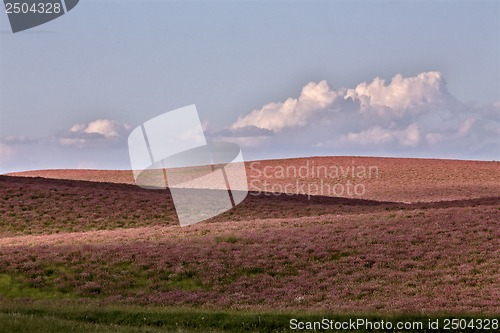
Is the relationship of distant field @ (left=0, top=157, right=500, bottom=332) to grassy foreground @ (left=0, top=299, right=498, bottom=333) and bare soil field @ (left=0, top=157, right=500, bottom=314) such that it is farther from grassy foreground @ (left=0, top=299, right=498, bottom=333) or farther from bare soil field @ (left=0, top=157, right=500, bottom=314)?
grassy foreground @ (left=0, top=299, right=498, bottom=333)

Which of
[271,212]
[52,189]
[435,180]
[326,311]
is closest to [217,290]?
[326,311]

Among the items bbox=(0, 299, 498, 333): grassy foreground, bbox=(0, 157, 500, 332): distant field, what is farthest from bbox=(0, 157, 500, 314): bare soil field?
bbox=(0, 299, 498, 333): grassy foreground

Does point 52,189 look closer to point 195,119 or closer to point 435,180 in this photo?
point 195,119

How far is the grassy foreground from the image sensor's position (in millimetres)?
20219

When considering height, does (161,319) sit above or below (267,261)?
above

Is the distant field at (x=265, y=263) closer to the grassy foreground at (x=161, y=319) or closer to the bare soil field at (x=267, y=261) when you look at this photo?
the bare soil field at (x=267, y=261)

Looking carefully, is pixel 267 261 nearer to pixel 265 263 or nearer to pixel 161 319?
pixel 265 263

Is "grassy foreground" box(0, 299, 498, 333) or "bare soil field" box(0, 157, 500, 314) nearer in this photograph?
"grassy foreground" box(0, 299, 498, 333)

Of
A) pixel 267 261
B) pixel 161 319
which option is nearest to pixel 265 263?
pixel 267 261

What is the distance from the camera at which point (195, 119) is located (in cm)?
3516

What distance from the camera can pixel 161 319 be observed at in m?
23.1

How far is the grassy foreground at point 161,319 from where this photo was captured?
20219mm

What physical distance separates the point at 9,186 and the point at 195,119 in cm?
3718

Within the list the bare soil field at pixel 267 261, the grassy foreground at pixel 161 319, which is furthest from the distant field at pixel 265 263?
the grassy foreground at pixel 161 319
